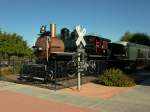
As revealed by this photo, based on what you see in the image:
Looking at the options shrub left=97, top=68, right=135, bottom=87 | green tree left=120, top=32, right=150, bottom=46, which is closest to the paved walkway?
shrub left=97, top=68, right=135, bottom=87

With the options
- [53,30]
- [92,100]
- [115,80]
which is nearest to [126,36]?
[53,30]

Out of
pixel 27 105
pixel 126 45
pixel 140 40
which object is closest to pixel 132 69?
pixel 126 45

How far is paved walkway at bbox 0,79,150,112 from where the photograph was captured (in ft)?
32.7

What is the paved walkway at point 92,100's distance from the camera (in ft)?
32.7

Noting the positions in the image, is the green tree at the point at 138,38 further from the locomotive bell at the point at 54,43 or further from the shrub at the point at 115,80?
the shrub at the point at 115,80

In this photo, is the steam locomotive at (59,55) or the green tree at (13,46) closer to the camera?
the steam locomotive at (59,55)

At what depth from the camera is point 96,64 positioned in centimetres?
1952

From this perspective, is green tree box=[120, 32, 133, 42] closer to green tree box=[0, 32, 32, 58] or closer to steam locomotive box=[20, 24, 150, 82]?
green tree box=[0, 32, 32, 58]

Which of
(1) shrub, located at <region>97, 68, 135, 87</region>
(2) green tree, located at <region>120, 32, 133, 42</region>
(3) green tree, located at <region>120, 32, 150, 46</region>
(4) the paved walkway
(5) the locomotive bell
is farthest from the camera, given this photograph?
(2) green tree, located at <region>120, 32, 133, 42</region>

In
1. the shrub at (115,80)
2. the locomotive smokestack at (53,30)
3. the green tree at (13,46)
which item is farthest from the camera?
the green tree at (13,46)

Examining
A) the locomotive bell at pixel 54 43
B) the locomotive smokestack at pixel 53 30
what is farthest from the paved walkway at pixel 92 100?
the locomotive smokestack at pixel 53 30

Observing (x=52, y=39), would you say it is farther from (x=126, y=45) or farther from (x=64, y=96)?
(x=126, y=45)

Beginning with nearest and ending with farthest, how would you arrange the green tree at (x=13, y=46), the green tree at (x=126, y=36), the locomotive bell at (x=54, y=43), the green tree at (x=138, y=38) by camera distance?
the locomotive bell at (x=54, y=43) < the green tree at (x=13, y=46) < the green tree at (x=138, y=38) < the green tree at (x=126, y=36)

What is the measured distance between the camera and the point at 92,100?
11.3m
